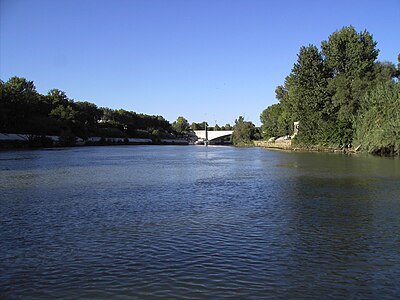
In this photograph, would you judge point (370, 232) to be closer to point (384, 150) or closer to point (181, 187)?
point (181, 187)

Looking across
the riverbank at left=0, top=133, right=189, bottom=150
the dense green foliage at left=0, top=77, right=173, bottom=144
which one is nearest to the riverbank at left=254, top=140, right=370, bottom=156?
the riverbank at left=0, top=133, right=189, bottom=150

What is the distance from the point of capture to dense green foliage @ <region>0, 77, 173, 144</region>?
Result: 99944mm

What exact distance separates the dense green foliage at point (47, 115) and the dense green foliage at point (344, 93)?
65756mm

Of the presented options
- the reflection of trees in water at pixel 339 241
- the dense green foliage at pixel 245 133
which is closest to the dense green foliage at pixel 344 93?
the reflection of trees in water at pixel 339 241

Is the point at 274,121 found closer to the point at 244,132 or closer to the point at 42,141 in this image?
the point at 244,132

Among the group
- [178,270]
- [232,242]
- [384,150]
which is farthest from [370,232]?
[384,150]

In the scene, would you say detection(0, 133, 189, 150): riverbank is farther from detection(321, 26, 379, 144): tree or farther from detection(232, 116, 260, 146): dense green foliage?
detection(321, 26, 379, 144): tree

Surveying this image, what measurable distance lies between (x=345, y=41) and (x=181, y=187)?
63.6 m

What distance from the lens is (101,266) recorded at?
8.92 meters

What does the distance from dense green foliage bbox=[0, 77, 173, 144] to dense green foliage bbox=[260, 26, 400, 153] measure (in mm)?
65756

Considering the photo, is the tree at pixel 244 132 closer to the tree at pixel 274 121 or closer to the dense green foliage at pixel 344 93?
the tree at pixel 274 121

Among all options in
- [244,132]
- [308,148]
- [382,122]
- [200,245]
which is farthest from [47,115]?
[200,245]

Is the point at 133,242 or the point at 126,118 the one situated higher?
the point at 126,118

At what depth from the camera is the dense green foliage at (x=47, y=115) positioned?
328ft
